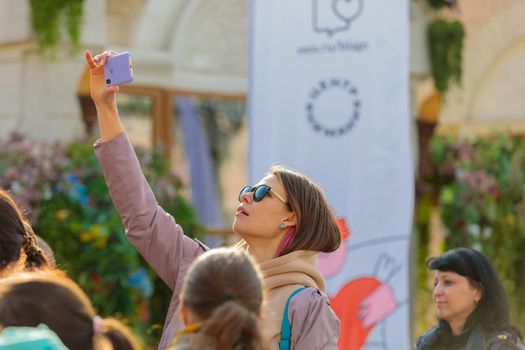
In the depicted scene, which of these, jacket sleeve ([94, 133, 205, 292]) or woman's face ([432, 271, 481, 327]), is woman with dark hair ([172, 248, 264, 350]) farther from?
woman's face ([432, 271, 481, 327])

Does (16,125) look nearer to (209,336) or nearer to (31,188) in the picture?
(31,188)

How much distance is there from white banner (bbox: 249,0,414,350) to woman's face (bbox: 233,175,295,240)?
212cm

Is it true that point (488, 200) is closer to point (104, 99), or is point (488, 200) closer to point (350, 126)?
point (350, 126)

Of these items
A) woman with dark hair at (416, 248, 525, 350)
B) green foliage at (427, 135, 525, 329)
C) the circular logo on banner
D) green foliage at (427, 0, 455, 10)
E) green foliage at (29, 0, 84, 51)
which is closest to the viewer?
woman with dark hair at (416, 248, 525, 350)

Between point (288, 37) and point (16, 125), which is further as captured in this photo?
point (16, 125)

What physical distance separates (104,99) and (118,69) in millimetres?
110

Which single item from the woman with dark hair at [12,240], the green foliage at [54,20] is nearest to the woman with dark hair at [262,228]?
the woman with dark hair at [12,240]

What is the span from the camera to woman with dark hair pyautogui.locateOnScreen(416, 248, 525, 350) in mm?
4559

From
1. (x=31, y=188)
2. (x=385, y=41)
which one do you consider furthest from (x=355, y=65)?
(x=31, y=188)

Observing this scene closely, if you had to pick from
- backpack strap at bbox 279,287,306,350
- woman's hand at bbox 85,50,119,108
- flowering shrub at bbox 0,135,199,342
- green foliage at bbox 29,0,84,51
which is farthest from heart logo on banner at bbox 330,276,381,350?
green foliage at bbox 29,0,84,51

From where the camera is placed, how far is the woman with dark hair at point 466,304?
4559 millimetres

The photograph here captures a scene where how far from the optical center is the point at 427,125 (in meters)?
9.53

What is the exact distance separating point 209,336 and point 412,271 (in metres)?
5.92

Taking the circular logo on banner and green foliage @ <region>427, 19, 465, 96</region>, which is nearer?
the circular logo on banner
